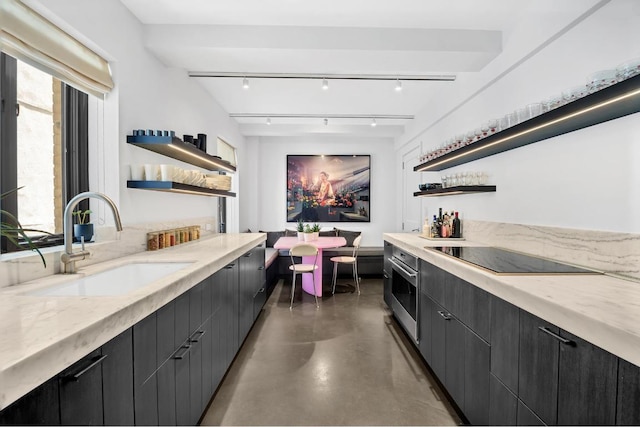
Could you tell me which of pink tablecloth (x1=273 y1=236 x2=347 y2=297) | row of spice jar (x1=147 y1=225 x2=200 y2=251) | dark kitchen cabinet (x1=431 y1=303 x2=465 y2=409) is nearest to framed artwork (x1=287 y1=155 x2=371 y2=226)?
pink tablecloth (x1=273 y1=236 x2=347 y2=297)

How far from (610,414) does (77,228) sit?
2.45 meters

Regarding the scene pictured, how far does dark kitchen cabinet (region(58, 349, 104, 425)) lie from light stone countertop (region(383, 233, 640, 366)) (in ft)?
4.88

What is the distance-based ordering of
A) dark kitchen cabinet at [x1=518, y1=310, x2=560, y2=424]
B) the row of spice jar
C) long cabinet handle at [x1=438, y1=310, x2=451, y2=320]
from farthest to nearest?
the row of spice jar, long cabinet handle at [x1=438, y1=310, x2=451, y2=320], dark kitchen cabinet at [x1=518, y1=310, x2=560, y2=424]

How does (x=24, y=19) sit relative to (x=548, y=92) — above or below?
above

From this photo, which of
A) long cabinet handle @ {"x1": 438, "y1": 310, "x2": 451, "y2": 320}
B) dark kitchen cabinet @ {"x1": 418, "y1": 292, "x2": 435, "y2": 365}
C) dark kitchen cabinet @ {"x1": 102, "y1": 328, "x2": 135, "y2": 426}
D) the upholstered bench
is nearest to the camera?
dark kitchen cabinet @ {"x1": 102, "y1": 328, "x2": 135, "y2": 426}

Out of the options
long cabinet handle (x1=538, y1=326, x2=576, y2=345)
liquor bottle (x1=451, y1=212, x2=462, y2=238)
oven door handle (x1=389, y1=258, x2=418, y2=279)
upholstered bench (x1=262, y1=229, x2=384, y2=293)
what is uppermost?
liquor bottle (x1=451, y1=212, x2=462, y2=238)

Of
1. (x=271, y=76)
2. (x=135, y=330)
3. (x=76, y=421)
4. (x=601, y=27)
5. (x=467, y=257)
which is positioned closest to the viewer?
(x=76, y=421)

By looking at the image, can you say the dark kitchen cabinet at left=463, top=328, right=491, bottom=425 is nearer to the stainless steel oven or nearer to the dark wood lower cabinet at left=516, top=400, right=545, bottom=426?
the dark wood lower cabinet at left=516, top=400, right=545, bottom=426

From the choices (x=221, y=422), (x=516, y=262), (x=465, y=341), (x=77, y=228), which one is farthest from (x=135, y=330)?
(x=516, y=262)

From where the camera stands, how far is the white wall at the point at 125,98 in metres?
1.86

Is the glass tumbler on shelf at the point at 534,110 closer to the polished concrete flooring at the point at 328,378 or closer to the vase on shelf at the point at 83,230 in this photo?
the polished concrete flooring at the point at 328,378

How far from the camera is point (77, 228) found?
171 cm

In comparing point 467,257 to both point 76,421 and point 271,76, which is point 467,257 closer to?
point 76,421

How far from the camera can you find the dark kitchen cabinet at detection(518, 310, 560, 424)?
107cm
